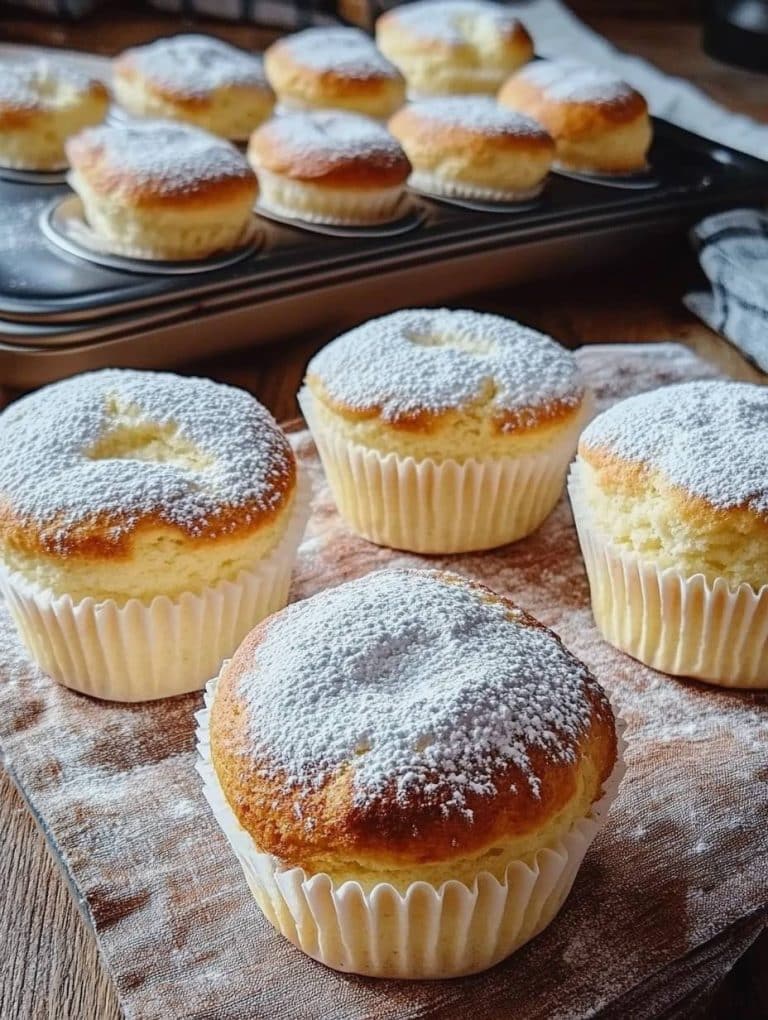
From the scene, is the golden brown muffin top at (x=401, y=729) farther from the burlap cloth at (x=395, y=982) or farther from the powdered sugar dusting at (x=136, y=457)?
the powdered sugar dusting at (x=136, y=457)

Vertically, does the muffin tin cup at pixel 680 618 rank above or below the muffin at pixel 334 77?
below

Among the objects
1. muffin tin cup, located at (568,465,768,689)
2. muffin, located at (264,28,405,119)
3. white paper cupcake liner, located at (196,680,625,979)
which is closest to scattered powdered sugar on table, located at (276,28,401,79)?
muffin, located at (264,28,405,119)

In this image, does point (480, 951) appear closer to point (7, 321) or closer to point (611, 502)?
point (611, 502)

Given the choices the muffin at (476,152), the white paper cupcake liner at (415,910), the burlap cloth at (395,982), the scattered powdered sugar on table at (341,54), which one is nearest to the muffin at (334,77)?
the scattered powdered sugar on table at (341,54)

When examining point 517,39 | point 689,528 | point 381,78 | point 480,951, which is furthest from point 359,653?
point 517,39

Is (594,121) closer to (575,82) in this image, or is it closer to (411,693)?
(575,82)

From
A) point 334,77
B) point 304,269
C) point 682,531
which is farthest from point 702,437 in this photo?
point 334,77

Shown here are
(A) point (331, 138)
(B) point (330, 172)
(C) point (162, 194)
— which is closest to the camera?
(C) point (162, 194)

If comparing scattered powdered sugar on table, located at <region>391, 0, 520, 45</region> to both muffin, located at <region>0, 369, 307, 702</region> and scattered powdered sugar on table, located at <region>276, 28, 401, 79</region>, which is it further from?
muffin, located at <region>0, 369, 307, 702</region>

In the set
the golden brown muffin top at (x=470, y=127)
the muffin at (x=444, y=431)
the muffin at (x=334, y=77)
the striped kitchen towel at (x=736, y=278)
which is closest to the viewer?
the muffin at (x=444, y=431)
